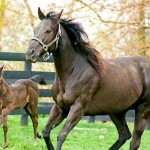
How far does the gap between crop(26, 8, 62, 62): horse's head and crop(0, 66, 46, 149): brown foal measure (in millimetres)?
2657

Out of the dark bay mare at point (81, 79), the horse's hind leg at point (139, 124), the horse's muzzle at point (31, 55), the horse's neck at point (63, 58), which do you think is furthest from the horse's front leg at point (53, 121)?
the horse's hind leg at point (139, 124)

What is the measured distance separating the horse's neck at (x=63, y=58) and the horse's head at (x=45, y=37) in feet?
0.45

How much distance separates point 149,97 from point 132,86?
1.39 ft

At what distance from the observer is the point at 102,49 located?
52.7ft

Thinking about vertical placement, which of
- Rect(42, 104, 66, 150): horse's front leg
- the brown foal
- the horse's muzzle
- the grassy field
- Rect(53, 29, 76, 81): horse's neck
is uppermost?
the horse's muzzle

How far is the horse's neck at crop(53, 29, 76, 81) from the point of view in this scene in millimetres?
6477

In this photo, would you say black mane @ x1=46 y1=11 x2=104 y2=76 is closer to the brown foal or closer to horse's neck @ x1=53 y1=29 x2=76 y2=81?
horse's neck @ x1=53 y1=29 x2=76 y2=81

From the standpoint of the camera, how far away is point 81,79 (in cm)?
645

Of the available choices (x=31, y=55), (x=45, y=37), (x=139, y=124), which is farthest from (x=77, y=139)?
(x=31, y=55)

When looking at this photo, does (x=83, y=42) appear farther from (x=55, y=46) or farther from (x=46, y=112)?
(x=46, y=112)

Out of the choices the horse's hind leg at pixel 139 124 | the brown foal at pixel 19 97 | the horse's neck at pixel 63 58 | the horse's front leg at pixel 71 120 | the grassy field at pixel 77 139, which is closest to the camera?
the horse's front leg at pixel 71 120

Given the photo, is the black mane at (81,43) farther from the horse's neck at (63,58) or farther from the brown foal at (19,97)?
the brown foal at (19,97)

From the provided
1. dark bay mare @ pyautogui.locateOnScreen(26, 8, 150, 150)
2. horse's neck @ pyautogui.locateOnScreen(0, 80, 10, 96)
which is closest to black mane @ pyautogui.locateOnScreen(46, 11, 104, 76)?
dark bay mare @ pyautogui.locateOnScreen(26, 8, 150, 150)

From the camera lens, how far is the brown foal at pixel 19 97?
9.00 meters
